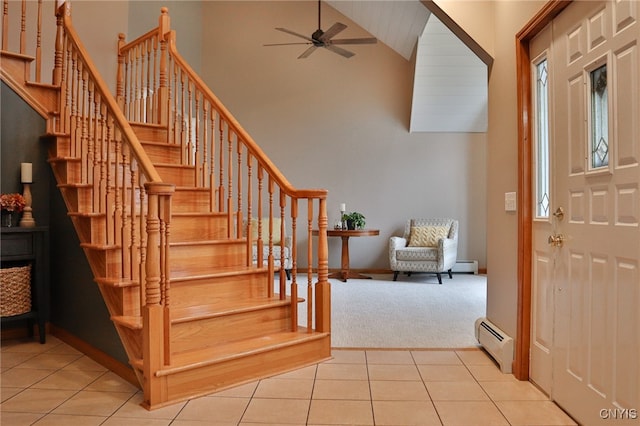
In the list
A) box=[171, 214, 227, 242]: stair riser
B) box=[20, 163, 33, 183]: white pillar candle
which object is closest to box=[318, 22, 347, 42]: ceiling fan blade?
box=[171, 214, 227, 242]: stair riser

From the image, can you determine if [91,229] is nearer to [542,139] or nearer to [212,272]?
[212,272]

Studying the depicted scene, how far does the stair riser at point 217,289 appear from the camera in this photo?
2930 mm

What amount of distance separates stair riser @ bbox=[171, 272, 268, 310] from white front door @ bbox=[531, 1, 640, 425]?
1.82 meters

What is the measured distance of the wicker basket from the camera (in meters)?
3.20

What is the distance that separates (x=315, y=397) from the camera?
2455 mm

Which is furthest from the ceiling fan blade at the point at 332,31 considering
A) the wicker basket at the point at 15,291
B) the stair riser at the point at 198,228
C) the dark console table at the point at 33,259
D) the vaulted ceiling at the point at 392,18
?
the wicker basket at the point at 15,291

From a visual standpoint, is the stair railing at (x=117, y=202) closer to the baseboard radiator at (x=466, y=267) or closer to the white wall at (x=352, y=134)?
the white wall at (x=352, y=134)

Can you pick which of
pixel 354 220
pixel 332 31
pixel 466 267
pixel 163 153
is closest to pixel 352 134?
pixel 354 220

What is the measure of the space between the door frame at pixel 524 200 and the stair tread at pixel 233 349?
1188mm

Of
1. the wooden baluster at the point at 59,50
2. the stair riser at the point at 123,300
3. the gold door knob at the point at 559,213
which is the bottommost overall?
the stair riser at the point at 123,300

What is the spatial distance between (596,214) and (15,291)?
3.59 m

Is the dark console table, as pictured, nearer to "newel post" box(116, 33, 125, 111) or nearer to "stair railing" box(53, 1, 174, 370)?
"stair railing" box(53, 1, 174, 370)

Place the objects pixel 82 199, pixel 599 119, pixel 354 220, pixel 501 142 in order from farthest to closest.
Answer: pixel 354 220 → pixel 82 199 → pixel 501 142 → pixel 599 119

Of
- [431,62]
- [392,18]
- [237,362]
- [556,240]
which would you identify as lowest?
[237,362]
